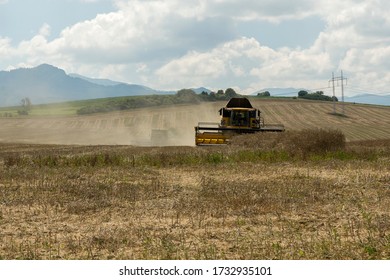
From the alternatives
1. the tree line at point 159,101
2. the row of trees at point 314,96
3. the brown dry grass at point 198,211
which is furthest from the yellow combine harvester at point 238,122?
the row of trees at point 314,96

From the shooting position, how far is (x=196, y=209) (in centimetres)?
1059

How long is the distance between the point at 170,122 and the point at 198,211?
6793cm

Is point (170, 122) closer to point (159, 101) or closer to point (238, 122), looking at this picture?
point (159, 101)

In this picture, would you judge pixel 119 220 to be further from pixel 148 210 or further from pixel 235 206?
pixel 235 206

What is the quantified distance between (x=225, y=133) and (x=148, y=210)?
23681mm

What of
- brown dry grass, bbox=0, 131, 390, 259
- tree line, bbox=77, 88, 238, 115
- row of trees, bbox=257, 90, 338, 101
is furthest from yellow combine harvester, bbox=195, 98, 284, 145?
row of trees, bbox=257, 90, 338, 101

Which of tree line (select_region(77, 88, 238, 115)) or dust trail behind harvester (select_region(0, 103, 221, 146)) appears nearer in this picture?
dust trail behind harvester (select_region(0, 103, 221, 146))

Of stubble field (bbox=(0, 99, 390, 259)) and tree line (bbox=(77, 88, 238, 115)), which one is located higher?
tree line (bbox=(77, 88, 238, 115))

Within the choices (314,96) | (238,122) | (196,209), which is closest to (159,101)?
(314,96)

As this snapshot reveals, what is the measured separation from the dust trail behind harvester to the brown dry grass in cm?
4361

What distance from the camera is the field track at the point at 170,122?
214 ft

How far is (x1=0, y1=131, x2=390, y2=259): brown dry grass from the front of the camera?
748 centimetres

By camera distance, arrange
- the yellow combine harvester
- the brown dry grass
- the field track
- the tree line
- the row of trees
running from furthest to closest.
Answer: the row of trees < the tree line < the field track < the yellow combine harvester < the brown dry grass

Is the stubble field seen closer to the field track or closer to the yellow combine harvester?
the yellow combine harvester
